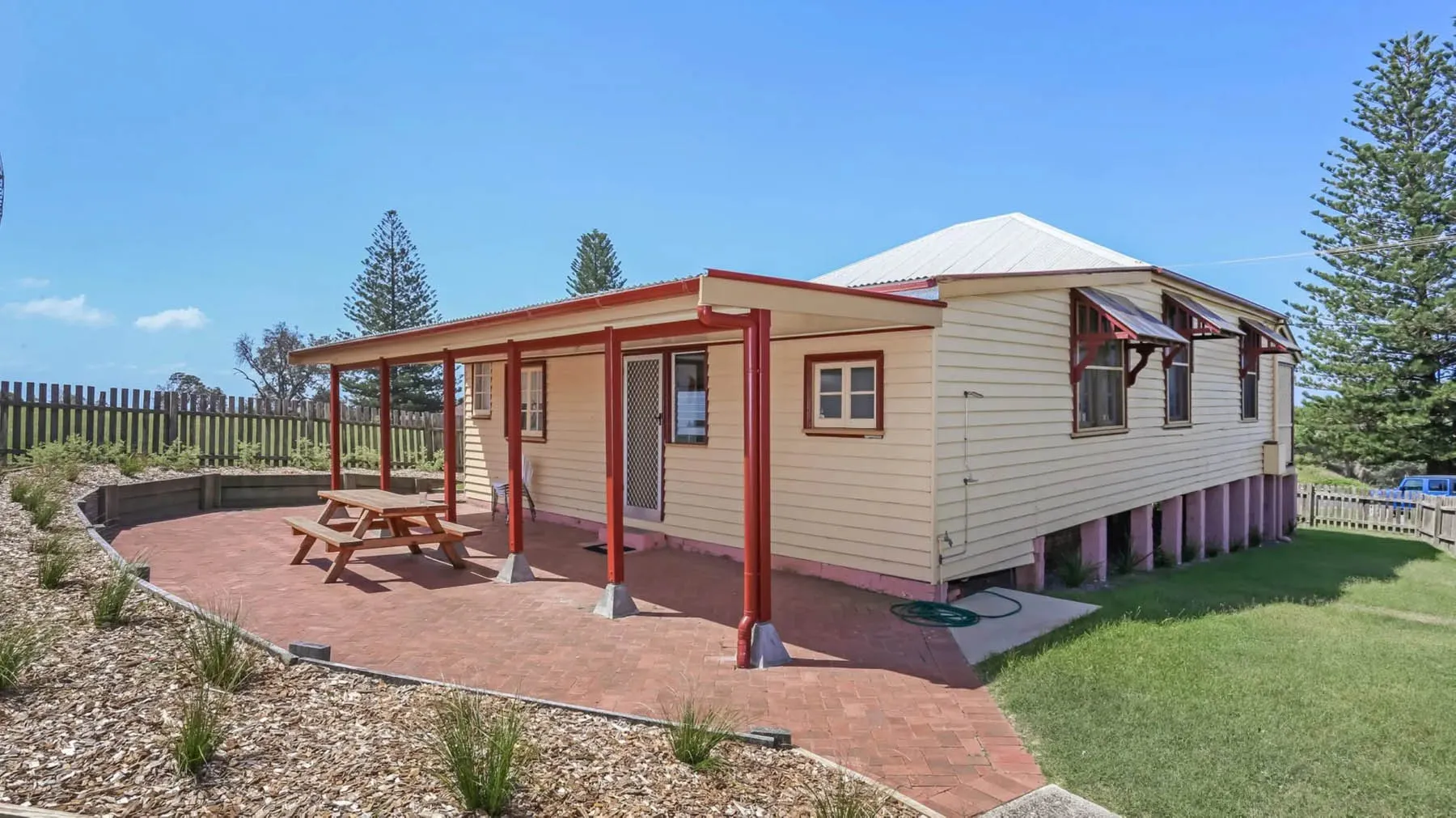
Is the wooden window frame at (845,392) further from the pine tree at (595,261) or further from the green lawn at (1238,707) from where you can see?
the pine tree at (595,261)

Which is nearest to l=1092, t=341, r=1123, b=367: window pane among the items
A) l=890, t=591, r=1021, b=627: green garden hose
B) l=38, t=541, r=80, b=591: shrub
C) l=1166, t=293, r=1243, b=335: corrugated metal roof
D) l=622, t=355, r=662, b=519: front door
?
l=1166, t=293, r=1243, b=335: corrugated metal roof

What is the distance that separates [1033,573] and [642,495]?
4.74 metres

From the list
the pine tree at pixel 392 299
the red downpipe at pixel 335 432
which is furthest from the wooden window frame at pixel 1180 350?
the pine tree at pixel 392 299

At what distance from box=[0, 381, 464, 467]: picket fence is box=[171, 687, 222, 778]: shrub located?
37.1ft

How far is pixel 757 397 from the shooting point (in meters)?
5.12

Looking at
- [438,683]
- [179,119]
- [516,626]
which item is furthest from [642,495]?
[179,119]

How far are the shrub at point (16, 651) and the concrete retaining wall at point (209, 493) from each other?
6.05 m

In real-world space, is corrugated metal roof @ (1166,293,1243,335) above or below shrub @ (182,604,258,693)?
above

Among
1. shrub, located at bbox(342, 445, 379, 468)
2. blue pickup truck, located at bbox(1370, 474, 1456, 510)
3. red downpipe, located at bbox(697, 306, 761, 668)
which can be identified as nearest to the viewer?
red downpipe, located at bbox(697, 306, 761, 668)

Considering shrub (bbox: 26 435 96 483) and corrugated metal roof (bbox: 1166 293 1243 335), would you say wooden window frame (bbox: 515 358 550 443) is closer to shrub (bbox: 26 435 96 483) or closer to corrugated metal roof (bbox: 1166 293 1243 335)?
shrub (bbox: 26 435 96 483)

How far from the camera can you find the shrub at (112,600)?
4.58 m

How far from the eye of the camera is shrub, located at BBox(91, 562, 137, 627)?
4.58m

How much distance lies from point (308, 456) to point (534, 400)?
6.49 m

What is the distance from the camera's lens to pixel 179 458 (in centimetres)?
1284
